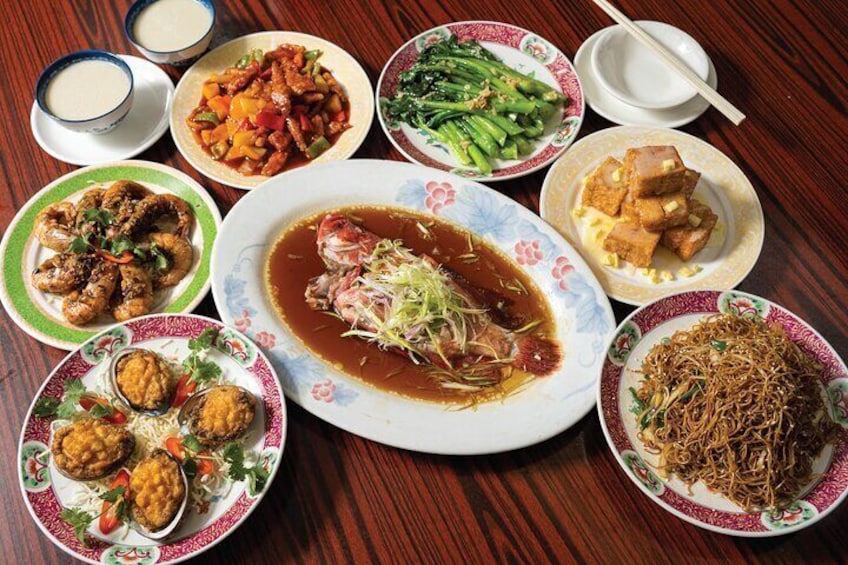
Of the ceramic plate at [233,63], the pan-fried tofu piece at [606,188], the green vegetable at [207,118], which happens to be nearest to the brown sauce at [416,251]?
the ceramic plate at [233,63]

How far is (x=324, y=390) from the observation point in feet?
8.72

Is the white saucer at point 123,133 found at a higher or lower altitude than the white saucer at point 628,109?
lower

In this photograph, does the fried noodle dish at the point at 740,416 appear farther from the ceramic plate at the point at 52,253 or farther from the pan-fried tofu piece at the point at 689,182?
the ceramic plate at the point at 52,253

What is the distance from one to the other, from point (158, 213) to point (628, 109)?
230 centimetres

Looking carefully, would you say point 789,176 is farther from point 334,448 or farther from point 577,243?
point 334,448

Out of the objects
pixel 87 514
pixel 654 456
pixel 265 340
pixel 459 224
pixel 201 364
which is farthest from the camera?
pixel 459 224

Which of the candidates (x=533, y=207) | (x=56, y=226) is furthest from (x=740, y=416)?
(x=56, y=226)

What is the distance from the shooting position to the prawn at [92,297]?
2783 mm

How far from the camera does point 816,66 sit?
375cm

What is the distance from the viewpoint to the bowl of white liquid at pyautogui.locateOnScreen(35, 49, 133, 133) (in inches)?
128

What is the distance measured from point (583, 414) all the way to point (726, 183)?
1.40m

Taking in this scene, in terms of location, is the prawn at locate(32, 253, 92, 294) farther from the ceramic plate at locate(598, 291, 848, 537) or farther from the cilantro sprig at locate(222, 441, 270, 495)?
the ceramic plate at locate(598, 291, 848, 537)

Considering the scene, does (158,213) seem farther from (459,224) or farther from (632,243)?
(632,243)

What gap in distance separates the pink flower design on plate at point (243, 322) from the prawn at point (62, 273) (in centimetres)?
69
